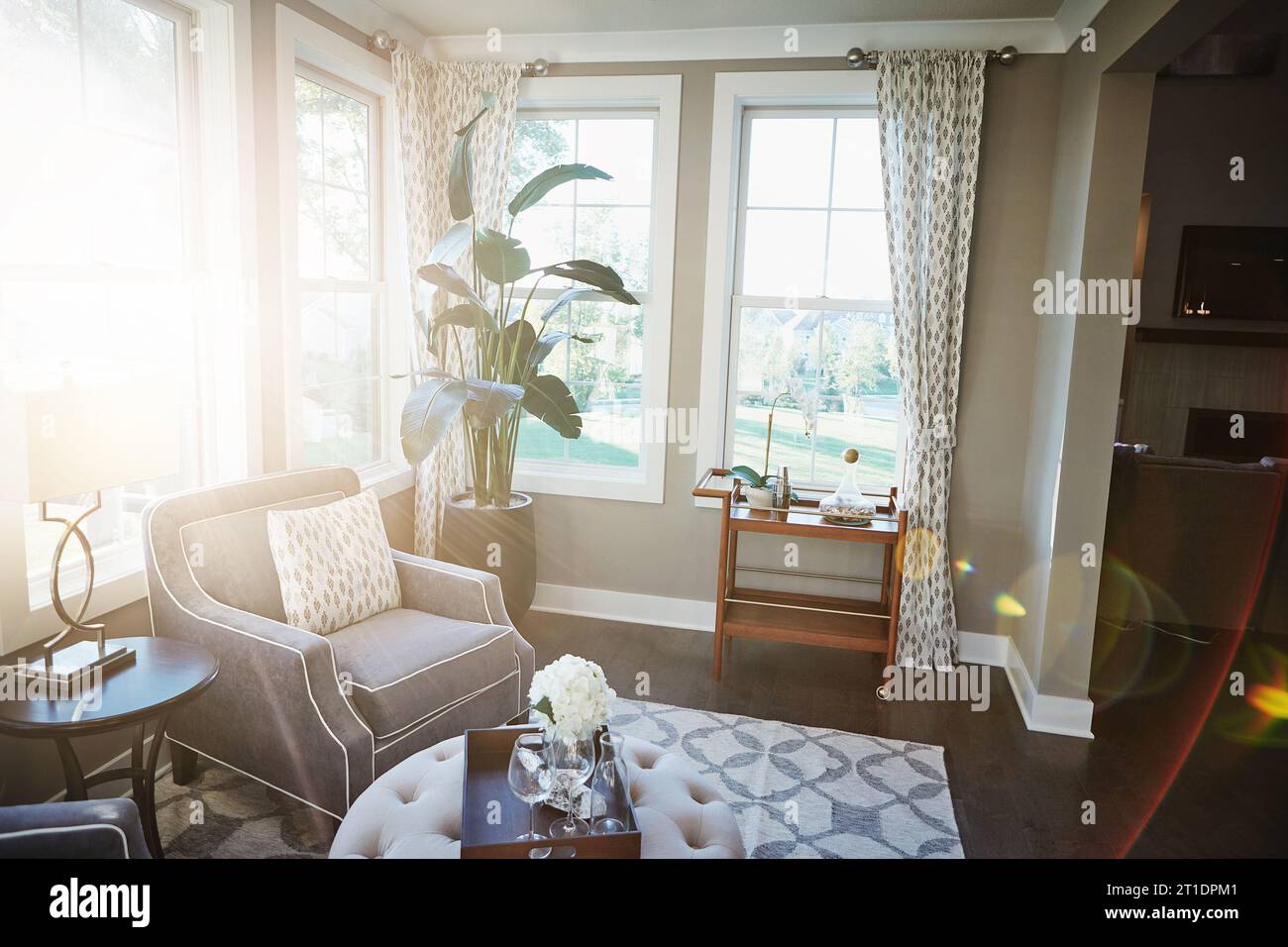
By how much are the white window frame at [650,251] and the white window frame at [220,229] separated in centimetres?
151

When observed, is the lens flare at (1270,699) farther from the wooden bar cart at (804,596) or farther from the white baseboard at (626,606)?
the white baseboard at (626,606)

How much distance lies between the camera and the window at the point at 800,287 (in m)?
4.03

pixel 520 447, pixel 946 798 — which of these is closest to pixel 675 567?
pixel 520 447

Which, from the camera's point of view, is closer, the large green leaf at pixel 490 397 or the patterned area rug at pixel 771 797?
the patterned area rug at pixel 771 797

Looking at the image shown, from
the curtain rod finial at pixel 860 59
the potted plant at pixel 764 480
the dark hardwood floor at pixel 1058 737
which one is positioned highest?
the curtain rod finial at pixel 860 59

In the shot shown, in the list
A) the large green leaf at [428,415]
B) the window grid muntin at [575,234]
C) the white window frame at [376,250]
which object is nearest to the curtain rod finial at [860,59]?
the window grid muntin at [575,234]

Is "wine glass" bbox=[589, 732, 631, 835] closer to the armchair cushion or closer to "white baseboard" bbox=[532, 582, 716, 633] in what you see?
the armchair cushion

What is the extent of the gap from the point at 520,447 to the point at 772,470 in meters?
1.29

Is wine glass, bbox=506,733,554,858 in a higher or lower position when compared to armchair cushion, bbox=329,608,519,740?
higher

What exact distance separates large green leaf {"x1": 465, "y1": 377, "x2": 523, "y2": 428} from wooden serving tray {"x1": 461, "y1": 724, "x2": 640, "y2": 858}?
155cm

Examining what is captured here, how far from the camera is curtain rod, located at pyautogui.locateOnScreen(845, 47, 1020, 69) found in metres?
3.65

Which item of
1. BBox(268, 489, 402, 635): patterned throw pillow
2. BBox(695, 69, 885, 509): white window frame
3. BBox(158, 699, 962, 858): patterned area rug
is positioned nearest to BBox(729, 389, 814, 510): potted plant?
BBox(695, 69, 885, 509): white window frame
